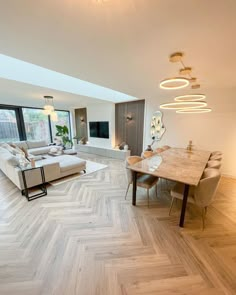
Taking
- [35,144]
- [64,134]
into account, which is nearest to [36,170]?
[35,144]

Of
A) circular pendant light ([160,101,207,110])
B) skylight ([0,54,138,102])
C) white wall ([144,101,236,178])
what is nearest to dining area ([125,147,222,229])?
circular pendant light ([160,101,207,110])

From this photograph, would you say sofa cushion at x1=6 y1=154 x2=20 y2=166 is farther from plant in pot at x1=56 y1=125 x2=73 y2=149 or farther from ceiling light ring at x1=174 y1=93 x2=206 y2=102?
ceiling light ring at x1=174 y1=93 x2=206 y2=102

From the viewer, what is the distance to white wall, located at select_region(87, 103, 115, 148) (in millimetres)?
6234

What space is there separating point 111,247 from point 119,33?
8.09ft

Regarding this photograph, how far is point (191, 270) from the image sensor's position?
1.50 m

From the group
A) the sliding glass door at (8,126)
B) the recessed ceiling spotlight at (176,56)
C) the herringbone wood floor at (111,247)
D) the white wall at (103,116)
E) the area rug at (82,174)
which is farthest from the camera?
the white wall at (103,116)

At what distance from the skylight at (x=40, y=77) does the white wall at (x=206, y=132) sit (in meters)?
2.49

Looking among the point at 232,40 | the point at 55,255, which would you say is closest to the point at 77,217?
the point at 55,255

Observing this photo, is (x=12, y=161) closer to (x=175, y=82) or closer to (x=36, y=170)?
(x=36, y=170)

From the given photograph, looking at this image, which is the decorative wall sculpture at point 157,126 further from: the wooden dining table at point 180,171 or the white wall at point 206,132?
the wooden dining table at point 180,171

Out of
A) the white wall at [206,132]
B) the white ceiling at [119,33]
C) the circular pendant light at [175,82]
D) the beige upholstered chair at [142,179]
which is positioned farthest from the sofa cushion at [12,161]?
the white wall at [206,132]

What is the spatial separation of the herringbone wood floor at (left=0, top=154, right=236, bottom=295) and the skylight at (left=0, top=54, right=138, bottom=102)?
253 centimetres

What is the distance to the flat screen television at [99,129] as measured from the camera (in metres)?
6.46

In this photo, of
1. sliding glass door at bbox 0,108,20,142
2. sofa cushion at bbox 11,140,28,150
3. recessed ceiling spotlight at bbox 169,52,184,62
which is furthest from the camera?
sliding glass door at bbox 0,108,20,142
